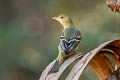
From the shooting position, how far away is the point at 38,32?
8562mm

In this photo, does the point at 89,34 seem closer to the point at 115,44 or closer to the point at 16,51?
the point at 16,51

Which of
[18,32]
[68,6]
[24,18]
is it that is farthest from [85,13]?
[24,18]

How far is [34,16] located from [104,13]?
7.40ft

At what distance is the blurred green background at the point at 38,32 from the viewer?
273 inches

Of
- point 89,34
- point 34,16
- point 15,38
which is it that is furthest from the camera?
point 34,16

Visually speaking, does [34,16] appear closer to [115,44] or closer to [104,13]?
[104,13]

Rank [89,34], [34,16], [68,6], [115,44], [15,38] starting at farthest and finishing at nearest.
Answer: [34,16]
[68,6]
[15,38]
[89,34]
[115,44]

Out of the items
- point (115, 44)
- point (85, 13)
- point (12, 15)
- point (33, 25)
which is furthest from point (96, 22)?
point (115, 44)

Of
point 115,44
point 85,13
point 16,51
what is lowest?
point 16,51

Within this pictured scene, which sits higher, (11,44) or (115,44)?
(115,44)

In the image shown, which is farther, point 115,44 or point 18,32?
point 18,32

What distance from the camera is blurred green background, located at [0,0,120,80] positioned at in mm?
6945

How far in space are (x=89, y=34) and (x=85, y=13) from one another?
137cm

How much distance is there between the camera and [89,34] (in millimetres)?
6320
